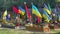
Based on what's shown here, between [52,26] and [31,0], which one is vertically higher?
[31,0]

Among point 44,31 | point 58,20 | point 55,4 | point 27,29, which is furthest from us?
point 55,4

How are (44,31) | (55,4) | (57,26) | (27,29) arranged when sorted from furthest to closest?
(55,4)
(57,26)
(27,29)
(44,31)

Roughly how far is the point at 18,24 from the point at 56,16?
4134 millimetres

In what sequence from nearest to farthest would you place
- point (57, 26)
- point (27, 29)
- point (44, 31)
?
point (44, 31) → point (27, 29) → point (57, 26)

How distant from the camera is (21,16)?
1798 cm

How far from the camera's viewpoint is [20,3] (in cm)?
2064

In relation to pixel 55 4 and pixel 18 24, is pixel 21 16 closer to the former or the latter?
pixel 18 24

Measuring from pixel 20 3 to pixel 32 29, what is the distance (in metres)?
7.55

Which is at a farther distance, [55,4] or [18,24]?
[55,4]

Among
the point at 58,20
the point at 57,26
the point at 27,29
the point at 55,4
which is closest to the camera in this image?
the point at 27,29

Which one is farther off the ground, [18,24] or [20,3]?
[20,3]

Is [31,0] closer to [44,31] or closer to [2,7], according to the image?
[2,7]

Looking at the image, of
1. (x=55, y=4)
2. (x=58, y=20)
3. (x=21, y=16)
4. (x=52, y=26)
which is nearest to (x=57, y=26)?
(x=52, y=26)

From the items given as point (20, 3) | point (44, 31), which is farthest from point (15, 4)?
point (44, 31)
